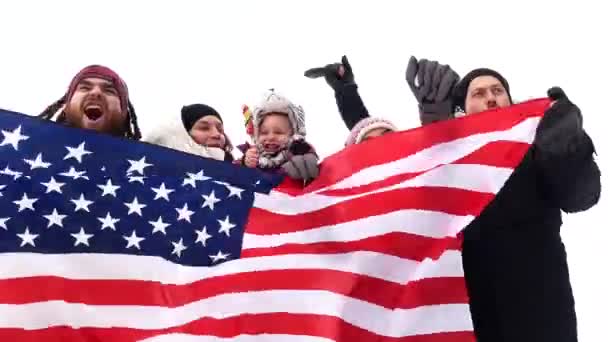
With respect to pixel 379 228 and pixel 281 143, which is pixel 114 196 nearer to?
pixel 281 143

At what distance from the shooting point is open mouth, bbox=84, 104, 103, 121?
5121 mm

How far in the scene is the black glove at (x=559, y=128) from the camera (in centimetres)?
451

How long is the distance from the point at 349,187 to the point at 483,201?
2.51 ft

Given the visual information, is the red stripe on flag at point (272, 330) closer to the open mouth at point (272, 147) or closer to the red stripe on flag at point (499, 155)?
the red stripe on flag at point (499, 155)

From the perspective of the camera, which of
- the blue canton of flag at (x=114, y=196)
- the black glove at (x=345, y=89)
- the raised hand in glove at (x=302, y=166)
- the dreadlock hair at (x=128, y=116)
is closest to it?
the blue canton of flag at (x=114, y=196)

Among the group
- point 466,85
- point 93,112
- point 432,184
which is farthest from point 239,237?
point 466,85

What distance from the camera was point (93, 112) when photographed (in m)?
5.14

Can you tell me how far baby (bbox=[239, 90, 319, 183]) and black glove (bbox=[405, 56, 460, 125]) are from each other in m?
0.73

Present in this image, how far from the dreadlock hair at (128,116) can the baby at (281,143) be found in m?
0.71

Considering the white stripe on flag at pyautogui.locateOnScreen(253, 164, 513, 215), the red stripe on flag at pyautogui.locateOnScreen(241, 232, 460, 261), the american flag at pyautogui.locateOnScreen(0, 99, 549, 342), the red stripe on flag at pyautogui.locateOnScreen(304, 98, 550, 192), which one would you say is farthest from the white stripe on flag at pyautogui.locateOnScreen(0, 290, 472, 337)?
the red stripe on flag at pyautogui.locateOnScreen(304, 98, 550, 192)

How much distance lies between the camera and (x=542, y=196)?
191 inches

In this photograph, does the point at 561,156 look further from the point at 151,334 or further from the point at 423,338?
the point at 151,334

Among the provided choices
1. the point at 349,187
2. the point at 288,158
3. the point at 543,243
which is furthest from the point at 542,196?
the point at 288,158

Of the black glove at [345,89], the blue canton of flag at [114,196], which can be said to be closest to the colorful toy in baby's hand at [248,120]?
the black glove at [345,89]
